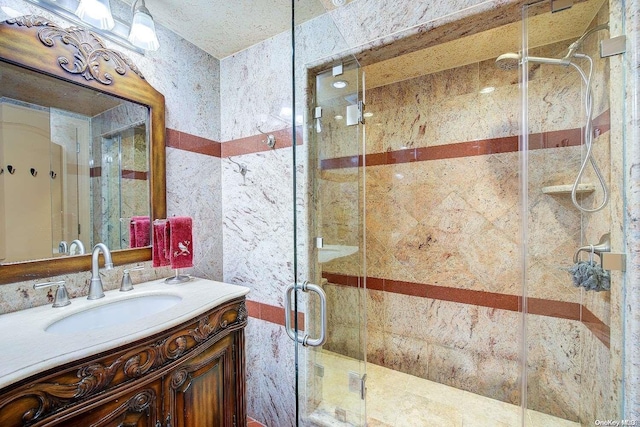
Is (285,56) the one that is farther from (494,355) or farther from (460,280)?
(494,355)

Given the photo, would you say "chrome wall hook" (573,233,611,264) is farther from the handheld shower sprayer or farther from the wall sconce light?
the wall sconce light

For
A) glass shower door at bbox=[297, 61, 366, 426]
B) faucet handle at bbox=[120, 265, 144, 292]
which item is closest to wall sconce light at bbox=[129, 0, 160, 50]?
glass shower door at bbox=[297, 61, 366, 426]

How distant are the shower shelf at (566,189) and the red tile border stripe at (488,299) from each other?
24.3 inches

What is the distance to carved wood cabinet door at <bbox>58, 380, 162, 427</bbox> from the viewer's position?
2.37ft

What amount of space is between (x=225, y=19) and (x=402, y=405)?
→ 110 inches

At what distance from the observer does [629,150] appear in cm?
88

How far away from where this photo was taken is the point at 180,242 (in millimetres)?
1449

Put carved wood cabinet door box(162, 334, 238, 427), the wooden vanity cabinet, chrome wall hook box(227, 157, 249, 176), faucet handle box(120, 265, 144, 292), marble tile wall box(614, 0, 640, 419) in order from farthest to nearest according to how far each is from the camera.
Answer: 1. chrome wall hook box(227, 157, 249, 176)
2. faucet handle box(120, 265, 144, 292)
3. carved wood cabinet door box(162, 334, 238, 427)
4. marble tile wall box(614, 0, 640, 419)
5. the wooden vanity cabinet

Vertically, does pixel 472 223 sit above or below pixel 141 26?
below

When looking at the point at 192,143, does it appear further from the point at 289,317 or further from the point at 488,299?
the point at 488,299

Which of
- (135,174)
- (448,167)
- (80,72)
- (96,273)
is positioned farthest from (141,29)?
(448,167)

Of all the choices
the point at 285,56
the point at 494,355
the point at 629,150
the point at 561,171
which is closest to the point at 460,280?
the point at 494,355

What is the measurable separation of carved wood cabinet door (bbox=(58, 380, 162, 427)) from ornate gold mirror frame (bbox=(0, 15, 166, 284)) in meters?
0.70

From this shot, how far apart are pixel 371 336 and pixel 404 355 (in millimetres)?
304
